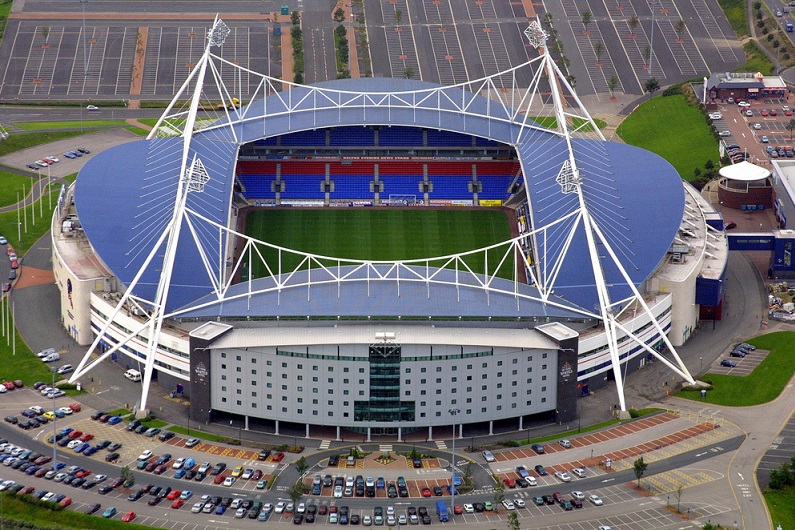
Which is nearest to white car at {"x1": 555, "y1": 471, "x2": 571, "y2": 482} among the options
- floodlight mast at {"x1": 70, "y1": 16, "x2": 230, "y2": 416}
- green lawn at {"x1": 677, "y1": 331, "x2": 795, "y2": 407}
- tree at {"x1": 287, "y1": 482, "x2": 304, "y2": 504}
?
green lawn at {"x1": 677, "y1": 331, "x2": 795, "y2": 407}

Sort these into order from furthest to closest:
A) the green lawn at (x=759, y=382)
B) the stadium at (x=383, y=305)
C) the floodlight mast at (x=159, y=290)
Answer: the green lawn at (x=759, y=382), the floodlight mast at (x=159, y=290), the stadium at (x=383, y=305)

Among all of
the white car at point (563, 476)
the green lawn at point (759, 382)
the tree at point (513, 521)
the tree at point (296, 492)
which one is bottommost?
the tree at point (513, 521)

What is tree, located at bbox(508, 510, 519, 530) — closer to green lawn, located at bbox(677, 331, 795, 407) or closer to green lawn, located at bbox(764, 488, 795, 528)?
green lawn, located at bbox(764, 488, 795, 528)

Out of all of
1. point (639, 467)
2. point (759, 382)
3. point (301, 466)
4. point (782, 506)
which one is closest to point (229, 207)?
point (301, 466)

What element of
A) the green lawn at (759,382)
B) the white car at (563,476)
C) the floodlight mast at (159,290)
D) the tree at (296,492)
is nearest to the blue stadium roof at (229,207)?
the floodlight mast at (159,290)

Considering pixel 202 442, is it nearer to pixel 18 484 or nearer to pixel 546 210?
pixel 18 484

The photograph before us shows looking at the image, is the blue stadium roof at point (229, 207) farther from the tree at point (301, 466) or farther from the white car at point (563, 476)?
the white car at point (563, 476)

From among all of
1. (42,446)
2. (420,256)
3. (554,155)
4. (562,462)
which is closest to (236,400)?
(42,446)
